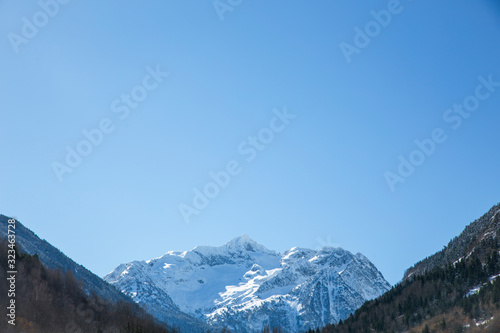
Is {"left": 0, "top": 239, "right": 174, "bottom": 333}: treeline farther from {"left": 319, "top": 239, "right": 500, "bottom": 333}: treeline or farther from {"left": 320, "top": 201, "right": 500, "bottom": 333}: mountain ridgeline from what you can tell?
{"left": 320, "top": 201, "right": 500, "bottom": 333}: mountain ridgeline

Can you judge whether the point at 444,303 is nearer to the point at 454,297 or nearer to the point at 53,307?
the point at 454,297

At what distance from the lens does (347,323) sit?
13762 centimetres

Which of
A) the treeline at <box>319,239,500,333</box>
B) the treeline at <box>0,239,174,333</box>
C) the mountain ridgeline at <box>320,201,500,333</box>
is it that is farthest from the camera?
the mountain ridgeline at <box>320,201,500,333</box>

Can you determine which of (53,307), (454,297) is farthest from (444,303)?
(53,307)

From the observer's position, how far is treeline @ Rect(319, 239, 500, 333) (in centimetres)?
9288

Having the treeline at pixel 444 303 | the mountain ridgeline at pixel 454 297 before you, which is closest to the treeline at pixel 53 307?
the treeline at pixel 444 303

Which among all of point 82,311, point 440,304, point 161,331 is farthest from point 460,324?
point 82,311

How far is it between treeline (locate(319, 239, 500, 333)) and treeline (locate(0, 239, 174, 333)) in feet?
167

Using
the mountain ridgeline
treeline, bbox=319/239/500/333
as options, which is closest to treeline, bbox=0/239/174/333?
treeline, bbox=319/239/500/333

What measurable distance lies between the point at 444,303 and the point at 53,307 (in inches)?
2982

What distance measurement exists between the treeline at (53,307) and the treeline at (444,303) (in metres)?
50.8

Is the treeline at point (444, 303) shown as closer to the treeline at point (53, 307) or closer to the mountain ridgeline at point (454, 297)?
the mountain ridgeline at point (454, 297)

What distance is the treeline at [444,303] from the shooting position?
305ft

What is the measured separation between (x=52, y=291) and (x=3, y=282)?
20.3 metres
